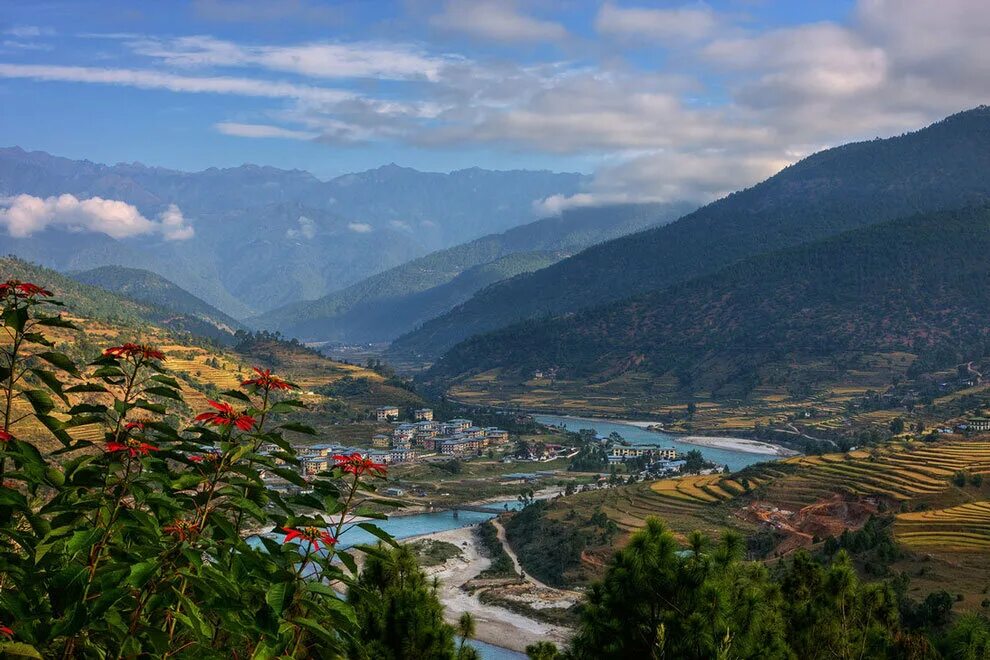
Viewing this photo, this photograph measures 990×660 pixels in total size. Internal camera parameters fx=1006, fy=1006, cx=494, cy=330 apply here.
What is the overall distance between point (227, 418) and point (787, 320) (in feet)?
471

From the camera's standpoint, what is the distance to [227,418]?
4723 mm

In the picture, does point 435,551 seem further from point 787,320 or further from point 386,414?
point 787,320

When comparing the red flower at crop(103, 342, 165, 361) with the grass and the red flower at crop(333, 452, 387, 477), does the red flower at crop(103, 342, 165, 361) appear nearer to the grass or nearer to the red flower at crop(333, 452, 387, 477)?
the red flower at crop(333, 452, 387, 477)

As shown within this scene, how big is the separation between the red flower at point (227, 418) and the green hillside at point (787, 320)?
396 feet

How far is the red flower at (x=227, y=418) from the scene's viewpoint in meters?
4.62

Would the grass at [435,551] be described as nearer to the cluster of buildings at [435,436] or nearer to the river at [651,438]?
the cluster of buildings at [435,436]

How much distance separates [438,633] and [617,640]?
1958 mm

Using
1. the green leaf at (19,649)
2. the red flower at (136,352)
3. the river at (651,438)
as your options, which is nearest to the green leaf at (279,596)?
the green leaf at (19,649)

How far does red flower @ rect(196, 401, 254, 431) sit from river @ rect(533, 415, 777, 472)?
75.8 metres

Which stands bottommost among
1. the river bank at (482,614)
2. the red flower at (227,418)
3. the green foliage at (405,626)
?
the river bank at (482,614)

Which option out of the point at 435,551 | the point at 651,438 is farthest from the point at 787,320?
the point at 435,551

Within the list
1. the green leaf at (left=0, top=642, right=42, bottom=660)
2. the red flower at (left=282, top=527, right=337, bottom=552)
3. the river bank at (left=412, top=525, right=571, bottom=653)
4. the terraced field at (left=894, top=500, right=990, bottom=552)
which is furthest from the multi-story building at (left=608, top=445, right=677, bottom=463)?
the green leaf at (left=0, top=642, right=42, bottom=660)

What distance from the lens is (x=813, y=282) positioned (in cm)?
15175

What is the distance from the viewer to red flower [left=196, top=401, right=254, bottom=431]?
15.2 ft
